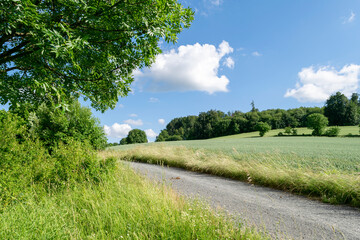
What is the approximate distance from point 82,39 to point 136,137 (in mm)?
61991

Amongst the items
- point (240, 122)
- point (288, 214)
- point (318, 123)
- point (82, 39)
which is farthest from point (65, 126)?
point (240, 122)

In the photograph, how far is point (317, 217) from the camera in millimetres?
4141

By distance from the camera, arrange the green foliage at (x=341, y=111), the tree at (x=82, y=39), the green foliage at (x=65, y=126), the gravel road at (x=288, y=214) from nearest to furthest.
Result: 1. the gravel road at (x=288, y=214)
2. the tree at (x=82, y=39)
3. the green foliage at (x=65, y=126)
4. the green foliage at (x=341, y=111)

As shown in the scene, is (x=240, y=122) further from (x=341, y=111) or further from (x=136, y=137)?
(x=136, y=137)

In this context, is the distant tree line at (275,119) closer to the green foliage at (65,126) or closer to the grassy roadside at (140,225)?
the green foliage at (65,126)

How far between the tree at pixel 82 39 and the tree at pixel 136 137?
59.0 metres

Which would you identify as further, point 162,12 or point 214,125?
point 214,125

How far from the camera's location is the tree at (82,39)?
3.96m

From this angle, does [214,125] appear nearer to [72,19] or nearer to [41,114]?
[41,114]

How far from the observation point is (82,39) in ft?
12.7

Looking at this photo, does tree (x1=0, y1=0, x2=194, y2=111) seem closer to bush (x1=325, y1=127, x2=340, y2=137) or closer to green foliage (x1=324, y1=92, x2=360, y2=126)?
bush (x1=325, y1=127, x2=340, y2=137)

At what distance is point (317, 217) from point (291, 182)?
91.8 inches

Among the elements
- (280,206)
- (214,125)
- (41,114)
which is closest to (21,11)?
(280,206)

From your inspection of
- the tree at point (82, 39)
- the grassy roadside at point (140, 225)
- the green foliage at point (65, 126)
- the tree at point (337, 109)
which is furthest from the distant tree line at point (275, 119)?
the grassy roadside at point (140, 225)
